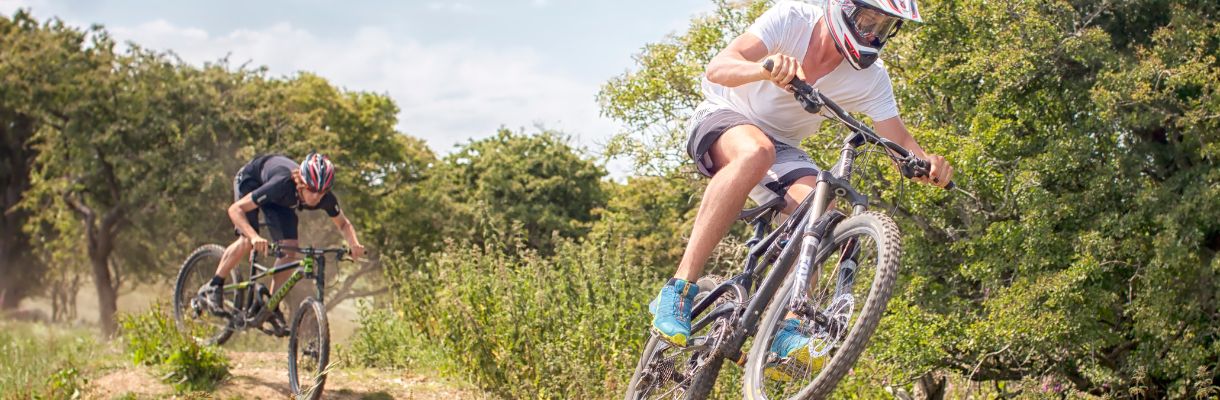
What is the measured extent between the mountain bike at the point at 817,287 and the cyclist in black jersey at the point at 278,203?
404 centimetres

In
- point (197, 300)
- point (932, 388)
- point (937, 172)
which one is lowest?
point (932, 388)

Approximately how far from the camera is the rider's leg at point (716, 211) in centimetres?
434

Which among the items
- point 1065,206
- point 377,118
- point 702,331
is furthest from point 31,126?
point 702,331

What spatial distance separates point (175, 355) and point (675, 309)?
4886mm

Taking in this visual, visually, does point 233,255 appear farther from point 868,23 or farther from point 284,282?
point 868,23

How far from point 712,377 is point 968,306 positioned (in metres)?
9.00

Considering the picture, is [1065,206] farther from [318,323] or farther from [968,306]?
[318,323]

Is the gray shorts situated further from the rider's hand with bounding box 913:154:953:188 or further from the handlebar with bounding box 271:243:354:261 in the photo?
the handlebar with bounding box 271:243:354:261

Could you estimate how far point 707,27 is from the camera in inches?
653

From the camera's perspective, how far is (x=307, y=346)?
25.6ft

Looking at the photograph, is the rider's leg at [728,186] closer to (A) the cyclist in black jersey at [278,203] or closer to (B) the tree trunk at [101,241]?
(A) the cyclist in black jersey at [278,203]

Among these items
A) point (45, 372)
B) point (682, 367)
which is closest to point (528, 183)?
point (45, 372)

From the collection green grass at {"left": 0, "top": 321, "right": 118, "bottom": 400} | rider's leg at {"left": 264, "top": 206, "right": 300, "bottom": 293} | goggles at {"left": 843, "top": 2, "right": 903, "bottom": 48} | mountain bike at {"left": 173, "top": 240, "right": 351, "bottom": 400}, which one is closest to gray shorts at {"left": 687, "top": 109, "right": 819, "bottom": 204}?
goggles at {"left": 843, "top": 2, "right": 903, "bottom": 48}

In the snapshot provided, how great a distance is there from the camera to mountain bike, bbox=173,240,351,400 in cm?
765
